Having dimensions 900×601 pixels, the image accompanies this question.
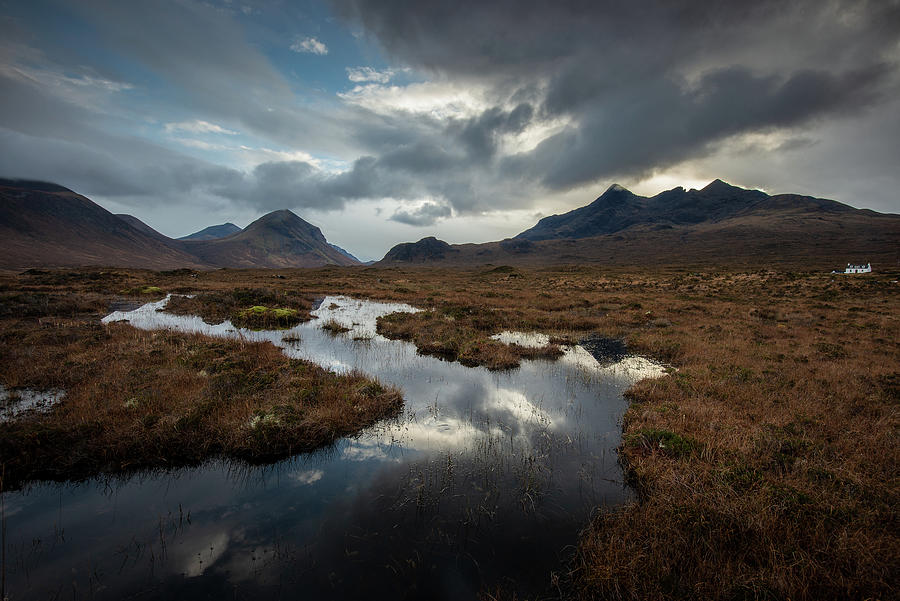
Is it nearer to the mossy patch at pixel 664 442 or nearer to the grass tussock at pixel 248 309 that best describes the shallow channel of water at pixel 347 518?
the mossy patch at pixel 664 442

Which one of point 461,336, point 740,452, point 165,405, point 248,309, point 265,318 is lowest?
point 740,452

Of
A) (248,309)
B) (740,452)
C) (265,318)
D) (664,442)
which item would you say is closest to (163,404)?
(664,442)

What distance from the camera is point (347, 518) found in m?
6.79

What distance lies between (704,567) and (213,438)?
10657 mm

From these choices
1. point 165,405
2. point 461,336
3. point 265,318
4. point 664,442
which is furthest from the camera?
point 265,318

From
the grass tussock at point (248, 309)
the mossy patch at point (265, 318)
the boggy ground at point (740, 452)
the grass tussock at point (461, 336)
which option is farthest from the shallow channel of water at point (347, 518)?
the grass tussock at point (248, 309)

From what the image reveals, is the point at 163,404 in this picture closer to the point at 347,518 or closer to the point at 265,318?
the point at 347,518

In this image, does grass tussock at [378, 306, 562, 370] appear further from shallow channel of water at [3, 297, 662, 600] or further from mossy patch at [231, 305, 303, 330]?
mossy patch at [231, 305, 303, 330]

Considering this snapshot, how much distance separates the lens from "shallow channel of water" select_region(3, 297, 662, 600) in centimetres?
543

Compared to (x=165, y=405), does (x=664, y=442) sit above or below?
below

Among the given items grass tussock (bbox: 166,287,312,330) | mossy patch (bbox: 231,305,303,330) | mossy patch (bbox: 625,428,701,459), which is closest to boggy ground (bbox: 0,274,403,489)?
mossy patch (bbox: 231,305,303,330)

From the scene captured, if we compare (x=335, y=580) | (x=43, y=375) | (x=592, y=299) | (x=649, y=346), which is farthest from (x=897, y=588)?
(x=592, y=299)

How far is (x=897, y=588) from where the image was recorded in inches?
179

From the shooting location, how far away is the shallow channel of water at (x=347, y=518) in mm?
5426
